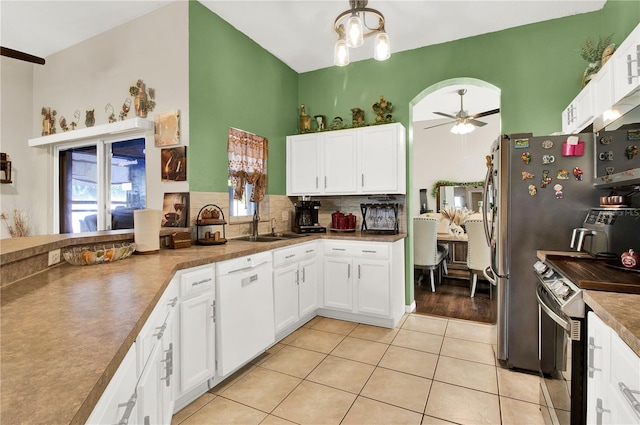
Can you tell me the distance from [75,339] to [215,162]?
233 cm

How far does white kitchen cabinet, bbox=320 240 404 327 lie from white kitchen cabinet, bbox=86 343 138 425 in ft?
8.20

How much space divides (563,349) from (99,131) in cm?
389

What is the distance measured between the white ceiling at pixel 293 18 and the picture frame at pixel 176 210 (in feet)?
5.63

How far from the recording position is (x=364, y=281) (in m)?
3.29

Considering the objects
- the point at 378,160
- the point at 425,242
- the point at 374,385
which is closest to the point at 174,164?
the point at 378,160

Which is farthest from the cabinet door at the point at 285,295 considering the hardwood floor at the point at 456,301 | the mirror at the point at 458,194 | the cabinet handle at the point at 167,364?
the mirror at the point at 458,194

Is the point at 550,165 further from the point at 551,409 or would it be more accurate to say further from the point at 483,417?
the point at 483,417

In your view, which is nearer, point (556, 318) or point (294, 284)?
point (556, 318)

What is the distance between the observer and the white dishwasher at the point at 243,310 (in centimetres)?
218

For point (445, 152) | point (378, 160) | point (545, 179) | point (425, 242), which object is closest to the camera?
point (545, 179)

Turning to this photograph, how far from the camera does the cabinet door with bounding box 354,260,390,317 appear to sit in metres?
3.21

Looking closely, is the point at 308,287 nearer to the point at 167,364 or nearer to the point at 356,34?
the point at 167,364

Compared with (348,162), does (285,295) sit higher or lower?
lower

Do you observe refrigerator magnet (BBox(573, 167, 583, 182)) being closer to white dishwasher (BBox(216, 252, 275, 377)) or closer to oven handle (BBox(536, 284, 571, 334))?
oven handle (BBox(536, 284, 571, 334))
